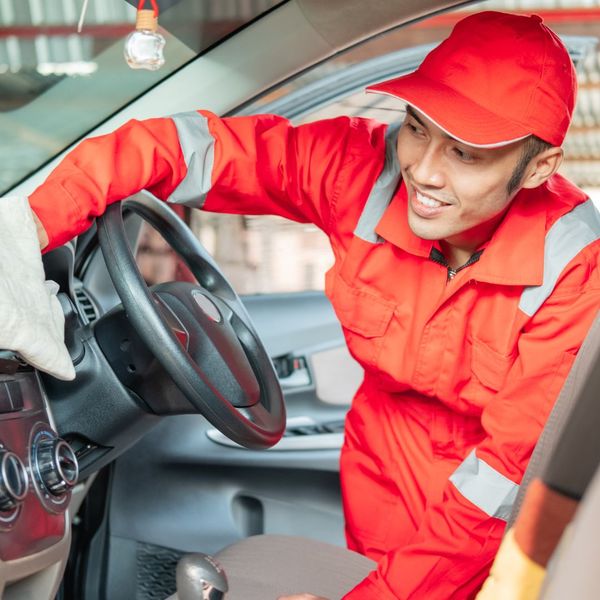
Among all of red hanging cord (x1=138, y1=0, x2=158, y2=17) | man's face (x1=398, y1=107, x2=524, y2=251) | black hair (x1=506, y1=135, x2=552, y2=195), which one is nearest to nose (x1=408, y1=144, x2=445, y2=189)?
man's face (x1=398, y1=107, x2=524, y2=251)

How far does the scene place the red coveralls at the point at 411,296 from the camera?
4.69 feet

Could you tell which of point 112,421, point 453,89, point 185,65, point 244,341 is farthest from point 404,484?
point 185,65

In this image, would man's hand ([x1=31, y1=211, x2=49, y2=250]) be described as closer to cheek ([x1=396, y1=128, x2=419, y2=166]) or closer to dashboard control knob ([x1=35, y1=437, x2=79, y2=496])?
dashboard control knob ([x1=35, y1=437, x2=79, y2=496])

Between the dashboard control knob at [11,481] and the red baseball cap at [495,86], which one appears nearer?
the dashboard control knob at [11,481]

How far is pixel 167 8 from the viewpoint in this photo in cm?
166

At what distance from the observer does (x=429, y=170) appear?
141cm

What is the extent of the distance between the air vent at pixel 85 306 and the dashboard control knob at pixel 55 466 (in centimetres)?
34

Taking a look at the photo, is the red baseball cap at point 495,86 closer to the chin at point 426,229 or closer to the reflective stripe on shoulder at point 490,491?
the chin at point 426,229

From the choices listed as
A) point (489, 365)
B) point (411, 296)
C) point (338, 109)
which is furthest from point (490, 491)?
point (338, 109)

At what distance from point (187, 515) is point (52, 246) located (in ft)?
3.21

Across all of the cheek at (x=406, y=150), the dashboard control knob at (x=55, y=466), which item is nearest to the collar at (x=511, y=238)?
the cheek at (x=406, y=150)

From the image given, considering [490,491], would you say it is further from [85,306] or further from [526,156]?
[85,306]

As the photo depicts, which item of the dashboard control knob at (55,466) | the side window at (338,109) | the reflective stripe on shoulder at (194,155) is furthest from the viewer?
the side window at (338,109)

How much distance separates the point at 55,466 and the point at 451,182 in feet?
2.13
